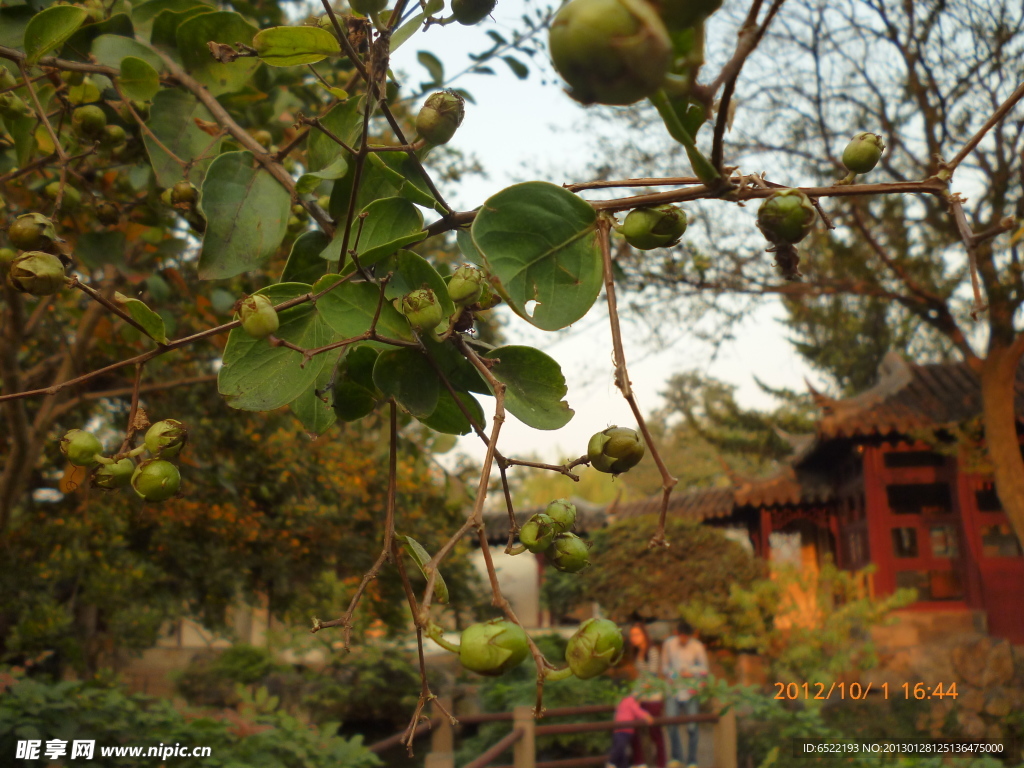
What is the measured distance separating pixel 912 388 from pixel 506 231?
26.2 ft

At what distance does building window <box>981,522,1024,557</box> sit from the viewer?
752 centimetres

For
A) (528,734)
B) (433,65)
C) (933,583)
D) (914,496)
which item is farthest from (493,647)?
(914,496)

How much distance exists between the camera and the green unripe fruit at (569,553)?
1.90ft

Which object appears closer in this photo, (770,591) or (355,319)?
(355,319)

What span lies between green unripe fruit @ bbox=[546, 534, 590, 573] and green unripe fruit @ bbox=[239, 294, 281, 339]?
255 mm

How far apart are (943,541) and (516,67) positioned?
7.88 m

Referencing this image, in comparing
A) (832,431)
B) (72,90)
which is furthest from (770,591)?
(72,90)

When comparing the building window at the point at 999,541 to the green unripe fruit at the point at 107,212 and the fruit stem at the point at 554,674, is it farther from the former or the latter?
the fruit stem at the point at 554,674

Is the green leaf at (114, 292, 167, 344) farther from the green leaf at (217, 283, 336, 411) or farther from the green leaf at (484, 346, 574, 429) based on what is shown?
the green leaf at (484, 346, 574, 429)

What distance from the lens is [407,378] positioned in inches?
22.4

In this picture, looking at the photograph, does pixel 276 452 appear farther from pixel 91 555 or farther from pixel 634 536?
pixel 634 536

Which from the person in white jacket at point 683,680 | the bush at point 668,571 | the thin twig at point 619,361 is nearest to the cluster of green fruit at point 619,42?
the thin twig at point 619,361

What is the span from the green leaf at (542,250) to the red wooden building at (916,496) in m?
7.03

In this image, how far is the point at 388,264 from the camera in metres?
0.57
